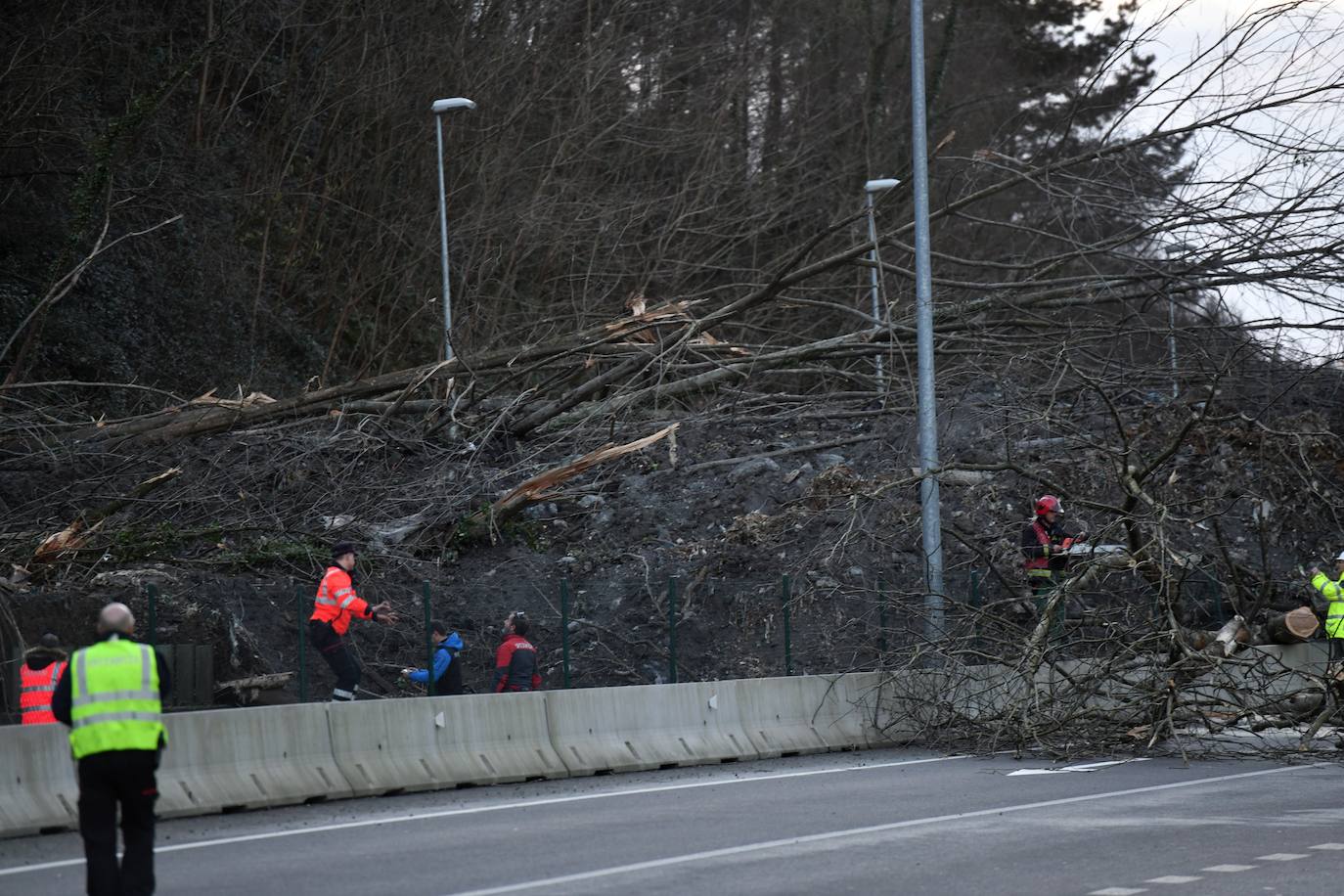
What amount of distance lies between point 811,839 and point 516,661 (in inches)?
299

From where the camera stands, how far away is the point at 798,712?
15961 millimetres

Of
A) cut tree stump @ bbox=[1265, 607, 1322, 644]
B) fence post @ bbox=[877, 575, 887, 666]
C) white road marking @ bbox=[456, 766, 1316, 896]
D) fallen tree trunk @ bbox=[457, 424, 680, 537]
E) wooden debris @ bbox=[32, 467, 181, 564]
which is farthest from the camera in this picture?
fallen tree trunk @ bbox=[457, 424, 680, 537]

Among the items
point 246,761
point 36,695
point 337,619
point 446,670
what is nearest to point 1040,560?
point 446,670

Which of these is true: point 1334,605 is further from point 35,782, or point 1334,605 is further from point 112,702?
point 112,702

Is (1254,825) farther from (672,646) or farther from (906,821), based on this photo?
(672,646)

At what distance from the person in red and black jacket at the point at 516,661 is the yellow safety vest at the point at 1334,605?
8.04 meters

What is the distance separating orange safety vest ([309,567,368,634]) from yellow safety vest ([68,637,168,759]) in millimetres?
7642

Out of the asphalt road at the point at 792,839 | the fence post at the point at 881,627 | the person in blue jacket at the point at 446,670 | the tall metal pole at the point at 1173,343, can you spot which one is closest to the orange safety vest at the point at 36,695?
the asphalt road at the point at 792,839

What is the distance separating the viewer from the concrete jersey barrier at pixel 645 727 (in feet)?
46.4

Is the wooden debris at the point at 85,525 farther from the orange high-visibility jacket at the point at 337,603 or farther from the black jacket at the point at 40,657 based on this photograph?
the black jacket at the point at 40,657

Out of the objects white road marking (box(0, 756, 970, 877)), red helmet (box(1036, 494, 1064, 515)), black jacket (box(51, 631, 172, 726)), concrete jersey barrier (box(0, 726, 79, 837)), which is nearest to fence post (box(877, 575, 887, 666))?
white road marking (box(0, 756, 970, 877))

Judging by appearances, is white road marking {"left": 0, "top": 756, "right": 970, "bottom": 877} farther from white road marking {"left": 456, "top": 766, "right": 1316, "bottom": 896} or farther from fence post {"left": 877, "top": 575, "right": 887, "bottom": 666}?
white road marking {"left": 456, "top": 766, "right": 1316, "bottom": 896}

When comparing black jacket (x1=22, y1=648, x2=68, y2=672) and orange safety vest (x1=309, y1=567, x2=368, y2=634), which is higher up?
orange safety vest (x1=309, y1=567, x2=368, y2=634)

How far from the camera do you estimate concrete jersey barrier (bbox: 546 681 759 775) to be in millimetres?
14141
